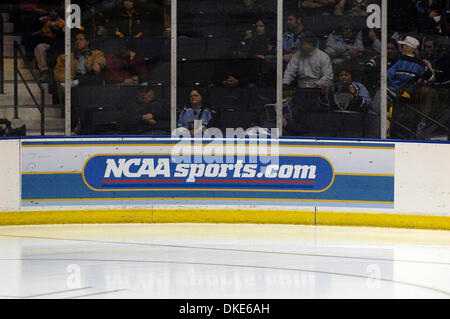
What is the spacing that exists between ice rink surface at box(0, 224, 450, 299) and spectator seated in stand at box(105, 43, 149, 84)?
6.30 ft

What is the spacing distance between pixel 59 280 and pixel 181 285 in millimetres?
1059

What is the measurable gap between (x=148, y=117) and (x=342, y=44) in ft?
8.74

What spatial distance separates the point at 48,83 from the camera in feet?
39.5

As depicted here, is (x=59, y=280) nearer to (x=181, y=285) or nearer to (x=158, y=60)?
(x=181, y=285)

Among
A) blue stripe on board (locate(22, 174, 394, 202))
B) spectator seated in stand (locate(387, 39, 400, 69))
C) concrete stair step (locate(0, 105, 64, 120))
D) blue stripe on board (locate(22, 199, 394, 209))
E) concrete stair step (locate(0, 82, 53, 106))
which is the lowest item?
blue stripe on board (locate(22, 199, 394, 209))

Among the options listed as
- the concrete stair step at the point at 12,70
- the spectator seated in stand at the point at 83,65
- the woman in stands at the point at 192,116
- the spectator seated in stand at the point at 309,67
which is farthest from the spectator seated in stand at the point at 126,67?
the spectator seated in stand at the point at 309,67

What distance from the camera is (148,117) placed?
12.1 m

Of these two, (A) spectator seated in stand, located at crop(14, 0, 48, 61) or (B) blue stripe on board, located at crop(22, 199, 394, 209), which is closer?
(B) blue stripe on board, located at crop(22, 199, 394, 209)

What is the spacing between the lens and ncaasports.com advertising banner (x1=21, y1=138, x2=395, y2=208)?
11.8 m

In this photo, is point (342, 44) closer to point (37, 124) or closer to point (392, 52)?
point (392, 52)

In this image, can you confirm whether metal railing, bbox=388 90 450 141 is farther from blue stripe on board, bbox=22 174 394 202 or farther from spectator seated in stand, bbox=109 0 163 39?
spectator seated in stand, bbox=109 0 163 39

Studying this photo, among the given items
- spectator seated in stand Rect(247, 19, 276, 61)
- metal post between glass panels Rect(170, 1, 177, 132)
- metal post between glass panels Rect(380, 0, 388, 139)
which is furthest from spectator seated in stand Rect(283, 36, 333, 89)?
metal post between glass panels Rect(170, 1, 177, 132)

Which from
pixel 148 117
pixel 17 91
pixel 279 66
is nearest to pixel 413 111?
pixel 279 66
